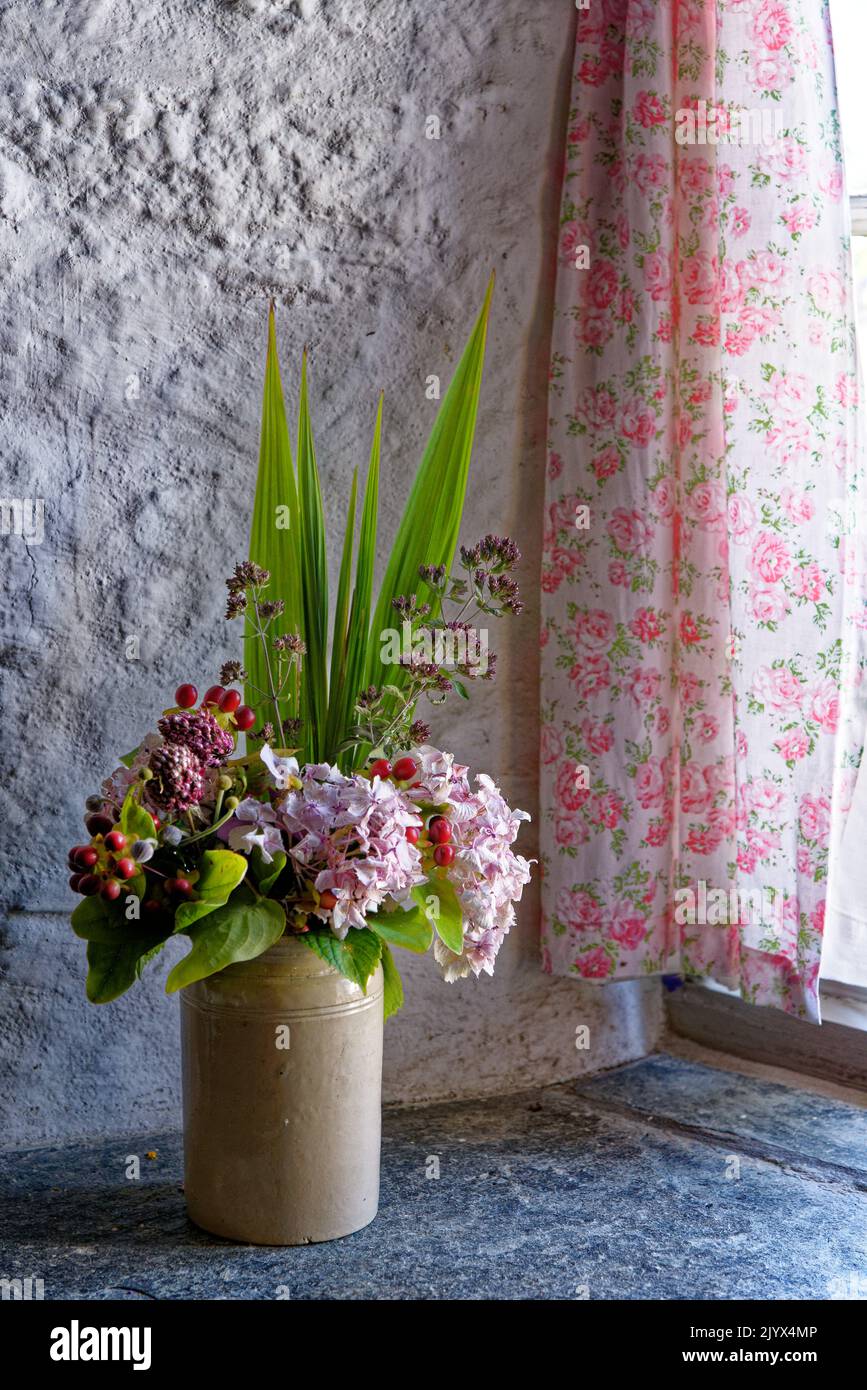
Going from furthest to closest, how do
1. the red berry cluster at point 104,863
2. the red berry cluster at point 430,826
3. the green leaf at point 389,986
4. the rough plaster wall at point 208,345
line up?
the rough plaster wall at point 208,345, the green leaf at point 389,986, the red berry cluster at point 430,826, the red berry cluster at point 104,863

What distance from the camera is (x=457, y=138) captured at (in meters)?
1.92

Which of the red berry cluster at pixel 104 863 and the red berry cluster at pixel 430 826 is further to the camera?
the red berry cluster at pixel 430 826

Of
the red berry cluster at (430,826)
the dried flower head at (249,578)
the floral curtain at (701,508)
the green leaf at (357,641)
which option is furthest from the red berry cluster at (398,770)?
the floral curtain at (701,508)

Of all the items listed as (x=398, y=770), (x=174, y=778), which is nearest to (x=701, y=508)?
(x=398, y=770)

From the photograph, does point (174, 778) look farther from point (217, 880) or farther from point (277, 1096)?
point (277, 1096)

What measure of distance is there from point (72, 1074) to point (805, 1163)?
98 cm

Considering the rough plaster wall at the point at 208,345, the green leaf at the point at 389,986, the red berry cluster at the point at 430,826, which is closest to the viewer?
the red berry cluster at the point at 430,826

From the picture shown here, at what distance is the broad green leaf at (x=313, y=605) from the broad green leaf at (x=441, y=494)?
65 millimetres

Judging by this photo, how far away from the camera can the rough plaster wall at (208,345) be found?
169cm

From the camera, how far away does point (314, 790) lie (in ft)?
4.47

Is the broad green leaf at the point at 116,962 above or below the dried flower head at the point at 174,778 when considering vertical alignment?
below

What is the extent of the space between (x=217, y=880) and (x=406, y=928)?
0.23 meters

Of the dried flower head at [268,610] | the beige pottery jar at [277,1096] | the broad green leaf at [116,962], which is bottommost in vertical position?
the beige pottery jar at [277,1096]

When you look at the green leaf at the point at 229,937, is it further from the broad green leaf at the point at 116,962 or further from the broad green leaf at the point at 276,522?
the broad green leaf at the point at 276,522
